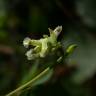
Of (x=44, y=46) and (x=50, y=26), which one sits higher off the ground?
(x=50, y=26)

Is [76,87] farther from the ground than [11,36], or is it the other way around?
[11,36]

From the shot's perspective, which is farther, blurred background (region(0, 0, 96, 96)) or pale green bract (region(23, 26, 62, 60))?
blurred background (region(0, 0, 96, 96))

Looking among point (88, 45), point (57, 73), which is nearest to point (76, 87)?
point (57, 73)

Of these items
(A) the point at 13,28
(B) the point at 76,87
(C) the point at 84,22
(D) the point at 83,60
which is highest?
(A) the point at 13,28

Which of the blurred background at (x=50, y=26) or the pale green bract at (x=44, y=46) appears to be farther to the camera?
the blurred background at (x=50, y=26)

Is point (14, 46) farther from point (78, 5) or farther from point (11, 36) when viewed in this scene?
point (78, 5)

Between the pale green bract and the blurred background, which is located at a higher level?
the blurred background

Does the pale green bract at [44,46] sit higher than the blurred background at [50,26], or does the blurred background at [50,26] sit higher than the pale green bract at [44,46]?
the blurred background at [50,26]

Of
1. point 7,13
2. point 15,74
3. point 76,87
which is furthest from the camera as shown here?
point 7,13
